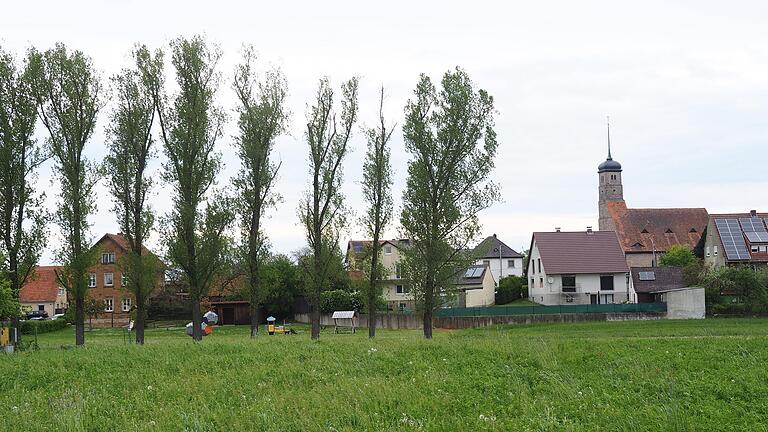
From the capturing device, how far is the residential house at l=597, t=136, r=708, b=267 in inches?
3536

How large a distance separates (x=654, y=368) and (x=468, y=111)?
22856mm

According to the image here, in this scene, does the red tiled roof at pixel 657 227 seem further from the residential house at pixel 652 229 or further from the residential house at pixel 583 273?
the residential house at pixel 583 273

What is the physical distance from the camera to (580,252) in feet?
231

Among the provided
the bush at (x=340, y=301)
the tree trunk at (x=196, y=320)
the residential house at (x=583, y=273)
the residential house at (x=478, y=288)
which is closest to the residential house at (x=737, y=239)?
the residential house at (x=583, y=273)

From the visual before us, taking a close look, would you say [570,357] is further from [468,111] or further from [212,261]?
[212,261]

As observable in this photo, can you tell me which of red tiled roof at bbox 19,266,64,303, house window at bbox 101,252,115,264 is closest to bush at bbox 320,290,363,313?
house window at bbox 101,252,115,264

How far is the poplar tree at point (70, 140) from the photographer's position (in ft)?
117

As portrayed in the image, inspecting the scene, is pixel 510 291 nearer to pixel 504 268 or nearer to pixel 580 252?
pixel 580 252

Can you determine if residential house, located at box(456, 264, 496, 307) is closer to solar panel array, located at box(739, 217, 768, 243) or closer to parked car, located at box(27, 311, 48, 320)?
solar panel array, located at box(739, 217, 768, 243)

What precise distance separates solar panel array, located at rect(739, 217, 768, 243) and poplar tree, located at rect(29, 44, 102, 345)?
59341 millimetres

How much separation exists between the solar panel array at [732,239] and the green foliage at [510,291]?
63.6ft

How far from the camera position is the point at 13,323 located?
34.0m

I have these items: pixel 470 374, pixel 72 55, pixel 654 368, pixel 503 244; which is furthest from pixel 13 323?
pixel 503 244

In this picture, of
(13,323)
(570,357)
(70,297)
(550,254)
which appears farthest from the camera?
(550,254)
